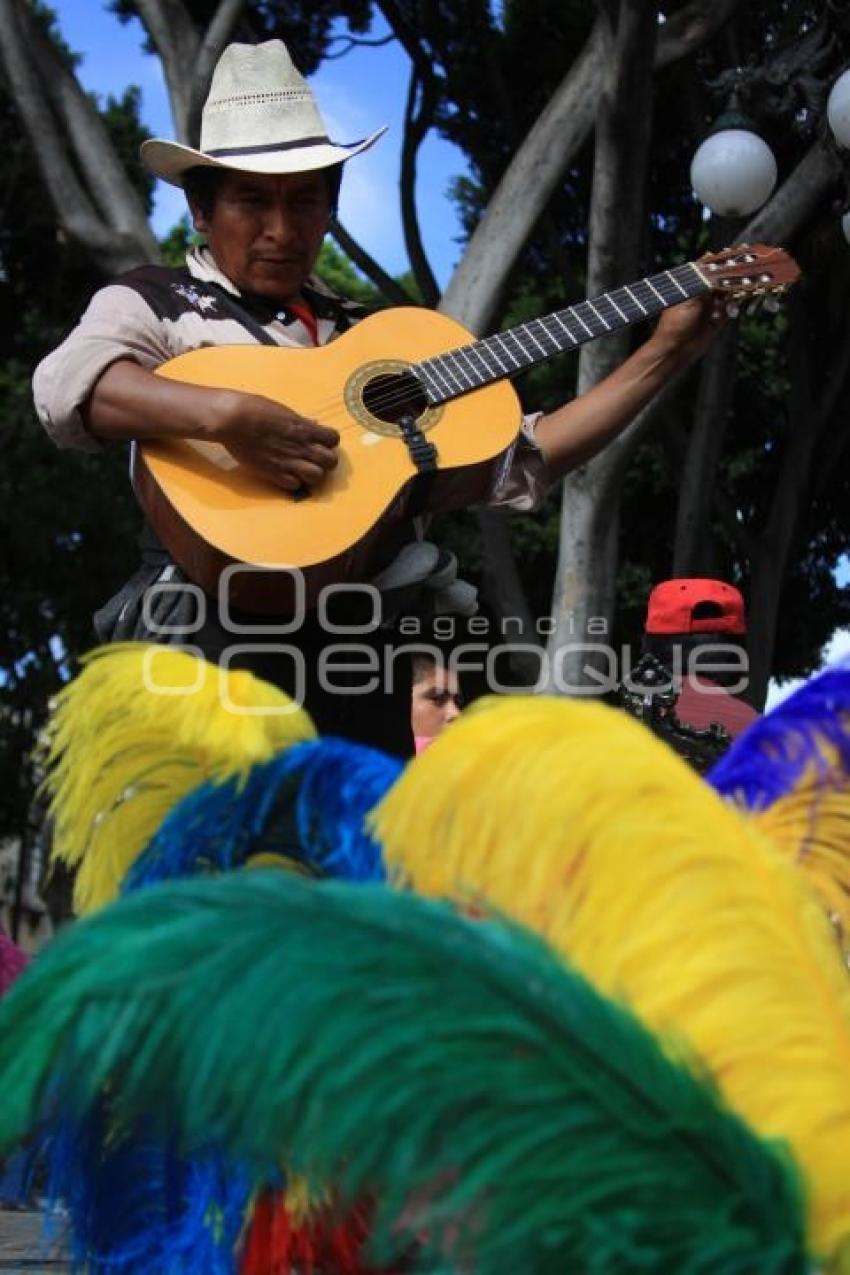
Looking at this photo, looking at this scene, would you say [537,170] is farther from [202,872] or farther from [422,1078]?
[422,1078]

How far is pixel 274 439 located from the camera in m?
2.58

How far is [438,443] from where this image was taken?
9.00 feet

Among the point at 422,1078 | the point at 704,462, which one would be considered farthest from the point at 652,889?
the point at 704,462

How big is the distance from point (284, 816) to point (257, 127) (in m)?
1.39

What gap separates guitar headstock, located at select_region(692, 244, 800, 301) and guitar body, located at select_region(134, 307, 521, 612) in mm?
469

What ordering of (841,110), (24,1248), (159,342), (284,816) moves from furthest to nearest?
1. (841,110)
2. (24,1248)
3. (159,342)
4. (284,816)

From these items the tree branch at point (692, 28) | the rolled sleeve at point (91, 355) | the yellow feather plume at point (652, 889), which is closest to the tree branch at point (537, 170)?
A: the tree branch at point (692, 28)

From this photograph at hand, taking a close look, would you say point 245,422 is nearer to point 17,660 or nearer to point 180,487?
point 180,487

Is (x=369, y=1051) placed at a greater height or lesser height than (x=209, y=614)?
lesser

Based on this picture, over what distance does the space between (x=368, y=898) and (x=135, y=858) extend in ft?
2.09

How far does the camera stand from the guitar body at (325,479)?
8.46 ft

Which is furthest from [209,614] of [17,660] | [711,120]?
[17,660]

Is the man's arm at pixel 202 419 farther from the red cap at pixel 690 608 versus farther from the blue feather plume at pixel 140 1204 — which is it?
the red cap at pixel 690 608

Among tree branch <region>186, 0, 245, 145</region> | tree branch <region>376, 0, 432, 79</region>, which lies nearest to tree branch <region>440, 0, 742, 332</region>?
tree branch <region>186, 0, 245, 145</region>
